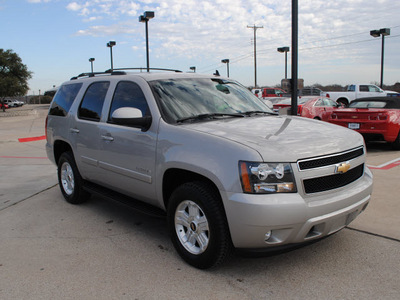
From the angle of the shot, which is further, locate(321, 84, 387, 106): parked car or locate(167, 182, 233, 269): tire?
locate(321, 84, 387, 106): parked car

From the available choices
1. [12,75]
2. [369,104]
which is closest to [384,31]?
[369,104]

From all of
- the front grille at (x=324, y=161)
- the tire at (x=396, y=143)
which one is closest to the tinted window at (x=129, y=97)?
the front grille at (x=324, y=161)

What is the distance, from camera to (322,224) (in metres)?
3.09

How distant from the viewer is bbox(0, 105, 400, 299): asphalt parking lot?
3.09m

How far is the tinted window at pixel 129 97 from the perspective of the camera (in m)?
4.15

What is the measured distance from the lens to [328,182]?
3.19 metres

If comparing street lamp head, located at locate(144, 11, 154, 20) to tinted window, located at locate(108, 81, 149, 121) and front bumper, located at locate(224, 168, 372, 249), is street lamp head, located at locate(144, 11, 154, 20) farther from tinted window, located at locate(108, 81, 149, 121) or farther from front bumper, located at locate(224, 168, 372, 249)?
front bumper, located at locate(224, 168, 372, 249)

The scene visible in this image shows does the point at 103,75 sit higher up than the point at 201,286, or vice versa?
the point at 103,75

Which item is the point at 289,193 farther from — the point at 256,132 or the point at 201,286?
the point at 201,286

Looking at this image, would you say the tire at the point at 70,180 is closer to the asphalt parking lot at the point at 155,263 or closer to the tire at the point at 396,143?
the asphalt parking lot at the point at 155,263

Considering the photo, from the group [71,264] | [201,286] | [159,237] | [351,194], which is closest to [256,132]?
[351,194]

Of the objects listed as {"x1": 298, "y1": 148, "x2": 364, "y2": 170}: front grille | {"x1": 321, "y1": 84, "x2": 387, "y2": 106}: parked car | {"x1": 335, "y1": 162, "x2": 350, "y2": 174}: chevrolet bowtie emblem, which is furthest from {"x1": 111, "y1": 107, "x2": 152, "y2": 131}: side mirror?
{"x1": 321, "y1": 84, "x2": 387, "y2": 106}: parked car

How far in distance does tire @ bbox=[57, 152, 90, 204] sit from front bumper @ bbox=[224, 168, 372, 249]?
310 cm

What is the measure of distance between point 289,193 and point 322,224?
41 cm
